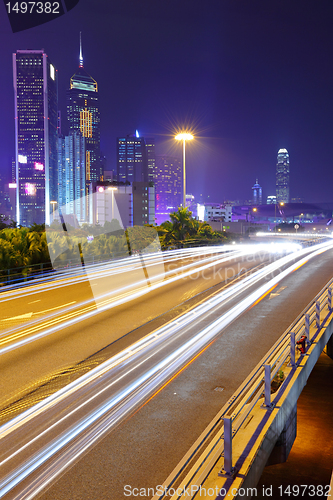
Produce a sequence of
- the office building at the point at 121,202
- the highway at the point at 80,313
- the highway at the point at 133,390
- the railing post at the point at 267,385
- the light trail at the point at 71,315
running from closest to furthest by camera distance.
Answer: the highway at the point at 133,390 < the railing post at the point at 267,385 < the highway at the point at 80,313 < the light trail at the point at 71,315 < the office building at the point at 121,202

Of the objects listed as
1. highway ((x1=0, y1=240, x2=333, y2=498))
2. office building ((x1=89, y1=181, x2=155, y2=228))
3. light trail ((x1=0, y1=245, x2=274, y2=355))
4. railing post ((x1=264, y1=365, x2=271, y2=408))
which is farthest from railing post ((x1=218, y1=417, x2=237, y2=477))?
office building ((x1=89, y1=181, x2=155, y2=228))

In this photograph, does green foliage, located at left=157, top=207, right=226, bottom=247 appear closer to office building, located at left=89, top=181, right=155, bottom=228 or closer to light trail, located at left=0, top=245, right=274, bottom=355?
office building, located at left=89, top=181, right=155, bottom=228

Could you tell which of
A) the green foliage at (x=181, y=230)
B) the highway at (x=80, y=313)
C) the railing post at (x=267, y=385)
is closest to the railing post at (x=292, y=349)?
the railing post at (x=267, y=385)

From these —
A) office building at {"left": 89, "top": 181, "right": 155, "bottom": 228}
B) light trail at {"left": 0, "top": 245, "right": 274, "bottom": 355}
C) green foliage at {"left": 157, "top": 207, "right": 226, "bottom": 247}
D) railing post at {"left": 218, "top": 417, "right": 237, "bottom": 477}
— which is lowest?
light trail at {"left": 0, "top": 245, "right": 274, "bottom": 355}

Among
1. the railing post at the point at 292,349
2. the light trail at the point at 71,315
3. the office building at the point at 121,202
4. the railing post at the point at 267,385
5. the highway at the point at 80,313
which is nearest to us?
the railing post at the point at 267,385

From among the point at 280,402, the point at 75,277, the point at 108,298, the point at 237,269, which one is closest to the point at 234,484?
the point at 280,402

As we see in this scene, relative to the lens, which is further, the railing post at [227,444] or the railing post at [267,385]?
the railing post at [267,385]

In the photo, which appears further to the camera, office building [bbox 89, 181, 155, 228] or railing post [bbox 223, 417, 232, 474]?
office building [bbox 89, 181, 155, 228]

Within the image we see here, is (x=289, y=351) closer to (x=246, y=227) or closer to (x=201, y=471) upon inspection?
(x=201, y=471)

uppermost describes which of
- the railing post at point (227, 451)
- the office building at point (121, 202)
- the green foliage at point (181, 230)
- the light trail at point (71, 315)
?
the office building at point (121, 202)

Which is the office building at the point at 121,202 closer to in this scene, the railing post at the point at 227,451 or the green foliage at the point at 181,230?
the green foliage at the point at 181,230

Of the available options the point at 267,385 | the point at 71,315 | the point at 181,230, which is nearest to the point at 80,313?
the point at 71,315

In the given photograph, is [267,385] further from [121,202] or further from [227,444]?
[121,202]

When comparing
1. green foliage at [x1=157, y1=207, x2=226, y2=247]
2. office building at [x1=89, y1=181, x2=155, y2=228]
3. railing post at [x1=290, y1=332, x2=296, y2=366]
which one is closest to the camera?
railing post at [x1=290, y1=332, x2=296, y2=366]
